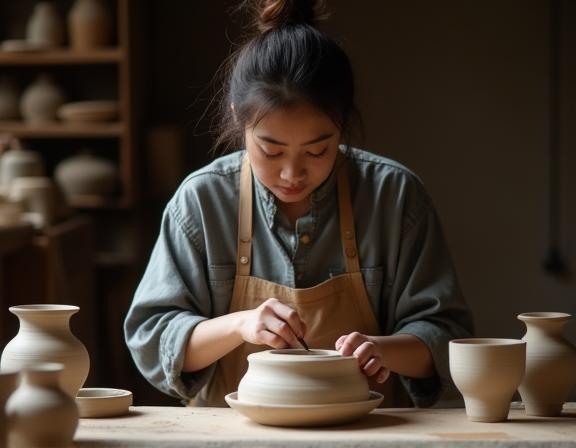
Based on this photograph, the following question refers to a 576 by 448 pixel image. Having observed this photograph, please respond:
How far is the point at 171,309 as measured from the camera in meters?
2.37

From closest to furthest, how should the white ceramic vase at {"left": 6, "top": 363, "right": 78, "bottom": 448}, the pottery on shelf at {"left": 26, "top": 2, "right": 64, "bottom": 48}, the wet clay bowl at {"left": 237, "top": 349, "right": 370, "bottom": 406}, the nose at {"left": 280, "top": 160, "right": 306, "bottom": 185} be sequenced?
the white ceramic vase at {"left": 6, "top": 363, "right": 78, "bottom": 448}
the wet clay bowl at {"left": 237, "top": 349, "right": 370, "bottom": 406}
the nose at {"left": 280, "top": 160, "right": 306, "bottom": 185}
the pottery on shelf at {"left": 26, "top": 2, "right": 64, "bottom": 48}

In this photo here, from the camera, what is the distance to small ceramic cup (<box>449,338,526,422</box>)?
1.84 m

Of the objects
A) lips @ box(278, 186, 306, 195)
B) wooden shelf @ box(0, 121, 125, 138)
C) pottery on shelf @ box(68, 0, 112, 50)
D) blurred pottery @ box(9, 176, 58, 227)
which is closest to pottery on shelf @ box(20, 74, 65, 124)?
wooden shelf @ box(0, 121, 125, 138)

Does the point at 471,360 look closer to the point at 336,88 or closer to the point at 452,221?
the point at 336,88

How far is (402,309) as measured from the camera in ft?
7.86

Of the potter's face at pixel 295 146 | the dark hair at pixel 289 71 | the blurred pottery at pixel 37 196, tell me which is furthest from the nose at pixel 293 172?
the blurred pottery at pixel 37 196

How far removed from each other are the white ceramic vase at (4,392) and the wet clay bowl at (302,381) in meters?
0.42

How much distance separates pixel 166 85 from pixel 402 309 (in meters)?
4.15

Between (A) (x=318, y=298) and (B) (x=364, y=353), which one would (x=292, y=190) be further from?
(B) (x=364, y=353)

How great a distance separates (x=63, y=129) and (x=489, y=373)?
4.35m

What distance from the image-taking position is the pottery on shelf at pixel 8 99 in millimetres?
5949

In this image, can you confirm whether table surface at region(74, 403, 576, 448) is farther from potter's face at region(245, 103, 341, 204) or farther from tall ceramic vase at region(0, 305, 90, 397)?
potter's face at region(245, 103, 341, 204)

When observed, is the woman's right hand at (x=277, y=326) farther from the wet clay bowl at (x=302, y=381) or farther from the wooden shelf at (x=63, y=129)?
the wooden shelf at (x=63, y=129)

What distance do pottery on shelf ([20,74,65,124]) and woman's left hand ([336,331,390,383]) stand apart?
13.9 feet
